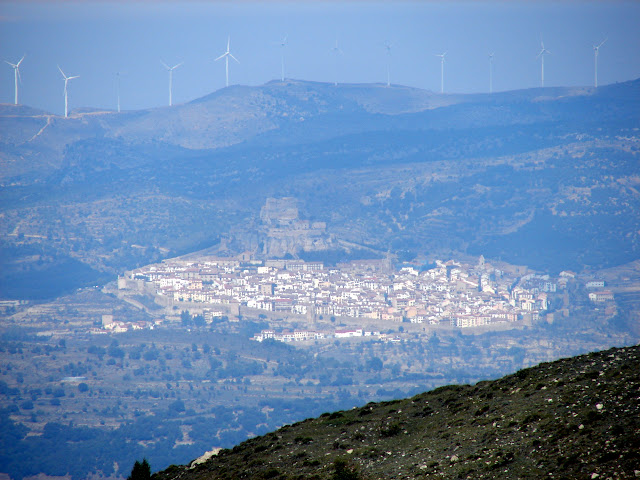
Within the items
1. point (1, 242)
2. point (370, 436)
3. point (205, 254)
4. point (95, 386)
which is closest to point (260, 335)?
point (95, 386)

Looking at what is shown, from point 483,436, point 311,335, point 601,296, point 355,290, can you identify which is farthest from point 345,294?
point 483,436

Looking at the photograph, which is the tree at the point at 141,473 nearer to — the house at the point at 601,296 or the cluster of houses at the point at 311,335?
the cluster of houses at the point at 311,335

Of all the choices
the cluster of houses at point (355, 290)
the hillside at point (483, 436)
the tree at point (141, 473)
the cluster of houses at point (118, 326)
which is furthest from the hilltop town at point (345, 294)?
the hillside at point (483, 436)

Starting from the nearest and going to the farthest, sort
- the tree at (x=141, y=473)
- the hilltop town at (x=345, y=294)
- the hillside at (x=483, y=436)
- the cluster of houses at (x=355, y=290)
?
the hillside at (x=483, y=436) < the tree at (x=141, y=473) < the hilltop town at (x=345, y=294) < the cluster of houses at (x=355, y=290)

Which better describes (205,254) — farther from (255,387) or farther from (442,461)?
(442,461)

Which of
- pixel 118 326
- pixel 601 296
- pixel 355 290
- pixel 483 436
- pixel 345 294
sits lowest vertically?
pixel 118 326

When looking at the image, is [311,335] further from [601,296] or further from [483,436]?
[483,436]
